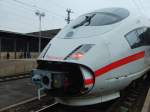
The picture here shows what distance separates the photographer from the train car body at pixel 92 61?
579 centimetres

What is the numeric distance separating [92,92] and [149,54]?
120 inches

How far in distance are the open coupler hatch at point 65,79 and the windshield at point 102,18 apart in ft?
5.24

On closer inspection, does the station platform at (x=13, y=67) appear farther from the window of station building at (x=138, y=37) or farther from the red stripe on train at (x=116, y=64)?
the red stripe on train at (x=116, y=64)

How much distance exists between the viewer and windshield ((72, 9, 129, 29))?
700cm

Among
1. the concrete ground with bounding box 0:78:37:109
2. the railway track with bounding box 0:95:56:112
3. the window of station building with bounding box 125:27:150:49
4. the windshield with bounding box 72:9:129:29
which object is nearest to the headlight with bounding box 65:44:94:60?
the windshield with bounding box 72:9:129:29

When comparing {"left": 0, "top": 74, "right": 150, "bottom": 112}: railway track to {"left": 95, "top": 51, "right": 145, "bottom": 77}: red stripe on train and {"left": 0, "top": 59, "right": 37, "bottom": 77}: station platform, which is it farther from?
{"left": 0, "top": 59, "right": 37, "bottom": 77}: station platform

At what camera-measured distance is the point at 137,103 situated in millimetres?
8266

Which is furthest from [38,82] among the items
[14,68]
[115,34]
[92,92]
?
[14,68]

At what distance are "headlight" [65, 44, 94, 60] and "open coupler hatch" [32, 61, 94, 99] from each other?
6.9 inches

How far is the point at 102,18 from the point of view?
716 centimetres

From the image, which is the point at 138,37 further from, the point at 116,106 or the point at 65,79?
the point at 65,79

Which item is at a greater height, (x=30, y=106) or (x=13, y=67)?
(x=13, y=67)

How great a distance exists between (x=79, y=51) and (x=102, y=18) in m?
1.66

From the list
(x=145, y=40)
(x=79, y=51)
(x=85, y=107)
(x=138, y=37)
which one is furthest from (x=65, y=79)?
(x=145, y=40)
